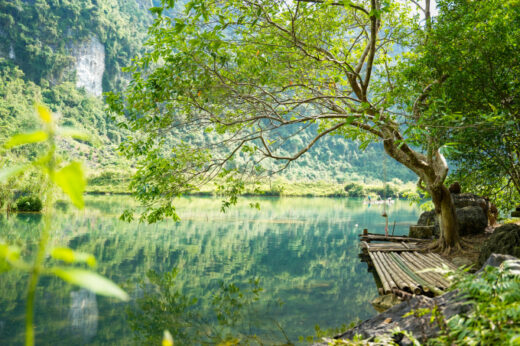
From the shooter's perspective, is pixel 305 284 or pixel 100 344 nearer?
pixel 100 344

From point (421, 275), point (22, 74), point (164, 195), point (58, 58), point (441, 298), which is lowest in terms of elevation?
point (421, 275)

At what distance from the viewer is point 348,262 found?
496 inches

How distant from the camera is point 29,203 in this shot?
2292cm

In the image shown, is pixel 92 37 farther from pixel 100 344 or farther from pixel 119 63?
pixel 100 344

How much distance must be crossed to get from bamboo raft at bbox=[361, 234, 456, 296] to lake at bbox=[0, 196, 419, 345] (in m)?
0.68

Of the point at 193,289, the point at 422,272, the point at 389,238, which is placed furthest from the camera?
the point at 389,238

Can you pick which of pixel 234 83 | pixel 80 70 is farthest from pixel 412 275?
pixel 80 70

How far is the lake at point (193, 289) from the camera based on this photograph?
6.29m

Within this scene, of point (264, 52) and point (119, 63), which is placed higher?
point (119, 63)

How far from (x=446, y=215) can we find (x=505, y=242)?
243 cm

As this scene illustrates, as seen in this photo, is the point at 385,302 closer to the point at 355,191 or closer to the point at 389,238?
the point at 389,238

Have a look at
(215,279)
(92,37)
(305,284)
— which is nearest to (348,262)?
(305,284)

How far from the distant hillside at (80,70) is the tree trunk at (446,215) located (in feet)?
233

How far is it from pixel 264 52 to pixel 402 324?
5.67 meters
